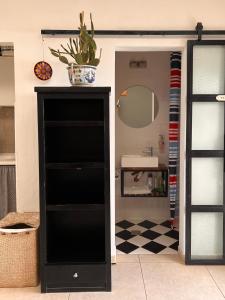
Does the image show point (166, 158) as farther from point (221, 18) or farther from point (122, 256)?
point (221, 18)

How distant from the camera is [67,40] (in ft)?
8.77

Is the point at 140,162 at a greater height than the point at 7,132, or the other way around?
the point at 7,132

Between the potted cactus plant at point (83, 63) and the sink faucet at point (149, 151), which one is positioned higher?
the potted cactus plant at point (83, 63)

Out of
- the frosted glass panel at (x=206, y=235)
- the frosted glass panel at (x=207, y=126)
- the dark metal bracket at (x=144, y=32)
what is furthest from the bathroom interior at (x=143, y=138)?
the dark metal bracket at (x=144, y=32)

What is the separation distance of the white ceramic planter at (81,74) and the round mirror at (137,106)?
165 centimetres

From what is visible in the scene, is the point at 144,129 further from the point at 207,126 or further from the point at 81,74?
the point at 81,74

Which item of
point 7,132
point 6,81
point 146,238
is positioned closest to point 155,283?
point 146,238

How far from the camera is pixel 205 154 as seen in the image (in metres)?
2.73

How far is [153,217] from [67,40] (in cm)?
259

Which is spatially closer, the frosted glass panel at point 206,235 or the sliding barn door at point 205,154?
the sliding barn door at point 205,154

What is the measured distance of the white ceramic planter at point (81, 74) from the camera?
7.26ft

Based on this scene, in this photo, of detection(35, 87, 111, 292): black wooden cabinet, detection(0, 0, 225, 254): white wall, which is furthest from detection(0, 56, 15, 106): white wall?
detection(35, 87, 111, 292): black wooden cabinet

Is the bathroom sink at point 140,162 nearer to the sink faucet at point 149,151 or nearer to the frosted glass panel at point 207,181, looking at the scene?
the sink faucet at point 149,151

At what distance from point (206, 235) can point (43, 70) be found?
86.5 inches
